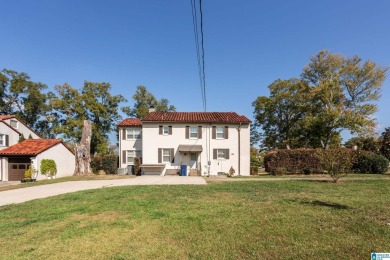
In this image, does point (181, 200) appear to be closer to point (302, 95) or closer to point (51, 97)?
point (302, 95)

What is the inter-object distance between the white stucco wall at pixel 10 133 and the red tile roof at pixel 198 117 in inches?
590

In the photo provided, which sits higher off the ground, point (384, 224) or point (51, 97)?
point (51, 97)

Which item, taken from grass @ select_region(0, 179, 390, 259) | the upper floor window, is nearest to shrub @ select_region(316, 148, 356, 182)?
grass @ select_region(0, 179, 390, 259)

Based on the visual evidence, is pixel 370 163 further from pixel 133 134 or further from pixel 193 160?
pixel 133 134

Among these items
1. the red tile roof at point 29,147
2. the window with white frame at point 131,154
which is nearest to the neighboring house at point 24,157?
the red tile roof at point 29,147

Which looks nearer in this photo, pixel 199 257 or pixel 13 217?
pixel 199 257

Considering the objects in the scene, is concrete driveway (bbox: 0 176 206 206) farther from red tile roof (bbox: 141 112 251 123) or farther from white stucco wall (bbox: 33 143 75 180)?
red tile roof (bbox: 141 112 251 123)

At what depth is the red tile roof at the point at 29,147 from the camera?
20.6 m

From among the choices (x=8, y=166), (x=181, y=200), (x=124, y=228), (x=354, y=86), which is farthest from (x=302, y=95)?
(x=8, y=166)

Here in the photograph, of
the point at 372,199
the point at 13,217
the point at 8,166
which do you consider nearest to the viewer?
the point at 13,217

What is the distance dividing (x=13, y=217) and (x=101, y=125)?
3018 cm

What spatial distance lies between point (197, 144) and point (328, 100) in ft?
57.9

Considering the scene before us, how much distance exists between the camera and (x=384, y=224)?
15.7 feet

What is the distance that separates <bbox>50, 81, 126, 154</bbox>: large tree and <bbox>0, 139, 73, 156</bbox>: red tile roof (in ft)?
28.6
